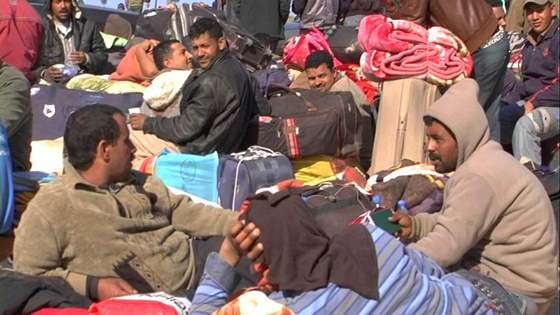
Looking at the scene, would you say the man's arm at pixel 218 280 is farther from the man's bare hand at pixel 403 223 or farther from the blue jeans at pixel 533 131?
the blue jeans at pixel 533 131

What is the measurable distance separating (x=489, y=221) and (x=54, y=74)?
5.63 metres

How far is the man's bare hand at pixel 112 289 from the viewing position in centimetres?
349

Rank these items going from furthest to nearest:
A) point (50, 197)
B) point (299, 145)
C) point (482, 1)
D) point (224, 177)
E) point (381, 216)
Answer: point (482, 1) < point (299, 145) < point (224, 177) < point (381, 216) < point (50, 197)

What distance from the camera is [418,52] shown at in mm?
6758

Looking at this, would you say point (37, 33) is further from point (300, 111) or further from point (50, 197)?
point (50, 197)

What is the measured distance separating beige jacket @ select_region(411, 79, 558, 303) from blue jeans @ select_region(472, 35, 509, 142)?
3.36m

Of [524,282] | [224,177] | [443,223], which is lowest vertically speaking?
[224,177]

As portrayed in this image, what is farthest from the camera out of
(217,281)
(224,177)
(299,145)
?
(299,145)

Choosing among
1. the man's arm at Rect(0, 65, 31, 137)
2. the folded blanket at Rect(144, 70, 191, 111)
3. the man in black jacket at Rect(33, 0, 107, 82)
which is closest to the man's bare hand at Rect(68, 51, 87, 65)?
the man in black jacket at Rect(33, 0, 107, 82)

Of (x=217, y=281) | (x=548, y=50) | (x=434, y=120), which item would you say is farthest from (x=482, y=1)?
(x=217, y=281)

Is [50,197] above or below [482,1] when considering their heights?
below

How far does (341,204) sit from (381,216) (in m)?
1.05

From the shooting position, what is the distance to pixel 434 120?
157 inches

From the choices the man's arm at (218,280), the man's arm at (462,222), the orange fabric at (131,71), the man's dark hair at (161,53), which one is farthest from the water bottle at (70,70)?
the man's arm at (218,280)
